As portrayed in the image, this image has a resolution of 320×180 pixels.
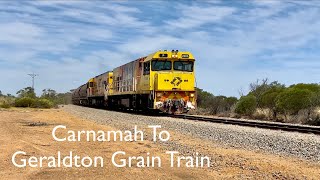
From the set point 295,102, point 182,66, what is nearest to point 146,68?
Result: point 182,66

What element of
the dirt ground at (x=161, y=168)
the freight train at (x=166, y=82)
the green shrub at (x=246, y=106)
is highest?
the freight train at (x=166, y=82)

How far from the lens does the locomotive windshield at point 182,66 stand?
26141 millimetres

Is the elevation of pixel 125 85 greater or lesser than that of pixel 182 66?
lesser

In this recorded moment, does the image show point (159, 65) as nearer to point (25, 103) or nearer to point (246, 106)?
point (246, 106)

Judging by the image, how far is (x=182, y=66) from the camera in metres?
26.2

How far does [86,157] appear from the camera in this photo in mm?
9781

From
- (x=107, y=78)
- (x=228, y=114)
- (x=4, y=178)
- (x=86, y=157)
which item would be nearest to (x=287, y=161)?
(x=86, y=157)

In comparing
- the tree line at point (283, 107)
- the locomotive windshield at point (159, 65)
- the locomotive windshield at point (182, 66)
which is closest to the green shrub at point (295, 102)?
the tree line at point (283, 107)

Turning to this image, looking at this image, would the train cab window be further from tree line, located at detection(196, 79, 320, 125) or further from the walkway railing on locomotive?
tree line, located at detection(196, 79, 320, 125)

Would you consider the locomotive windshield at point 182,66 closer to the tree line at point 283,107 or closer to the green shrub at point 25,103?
the tree line at point 283,107

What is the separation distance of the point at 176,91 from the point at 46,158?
1629cm

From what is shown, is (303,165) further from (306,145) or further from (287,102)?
(287,102)

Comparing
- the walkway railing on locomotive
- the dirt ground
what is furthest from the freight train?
the dirt ground

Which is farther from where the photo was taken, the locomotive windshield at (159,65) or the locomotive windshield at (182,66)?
the locomotive windshield at (182,66)
